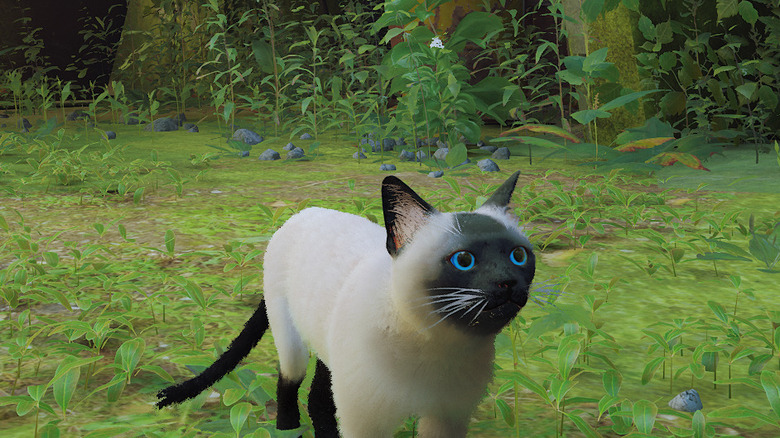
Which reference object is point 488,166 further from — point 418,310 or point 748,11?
point 418,310

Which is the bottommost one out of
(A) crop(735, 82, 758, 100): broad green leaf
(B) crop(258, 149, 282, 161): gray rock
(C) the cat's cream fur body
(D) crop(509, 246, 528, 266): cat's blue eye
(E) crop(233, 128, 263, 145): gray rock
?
(B) crop(258, 149, 282, 161): gray rock

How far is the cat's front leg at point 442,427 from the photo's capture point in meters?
1.19

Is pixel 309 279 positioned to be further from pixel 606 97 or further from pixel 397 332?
pixel 606 97

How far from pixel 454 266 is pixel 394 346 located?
172 millimetres

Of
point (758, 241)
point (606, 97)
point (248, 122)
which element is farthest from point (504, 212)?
point (248, 122)

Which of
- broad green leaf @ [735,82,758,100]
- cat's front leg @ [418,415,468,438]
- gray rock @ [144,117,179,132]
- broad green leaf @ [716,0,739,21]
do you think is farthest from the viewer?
gray rock @ [144,117,179,132]

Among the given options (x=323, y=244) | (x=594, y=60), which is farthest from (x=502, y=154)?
(x=323, y=244)

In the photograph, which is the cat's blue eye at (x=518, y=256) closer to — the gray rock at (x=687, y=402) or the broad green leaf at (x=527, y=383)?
the broad green leaf at (x=527, y=383)

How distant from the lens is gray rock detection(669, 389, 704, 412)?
1.57 metres

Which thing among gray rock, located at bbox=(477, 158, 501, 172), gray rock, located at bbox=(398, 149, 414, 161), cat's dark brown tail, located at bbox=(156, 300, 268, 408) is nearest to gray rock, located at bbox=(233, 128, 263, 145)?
gray rock, located at bbox=(398, 149, 414, 161)

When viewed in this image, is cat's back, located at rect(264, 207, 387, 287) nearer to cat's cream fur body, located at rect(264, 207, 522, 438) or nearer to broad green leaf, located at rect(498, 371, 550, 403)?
cat's cream fur body, located at rect(264, 207, 522, 438)

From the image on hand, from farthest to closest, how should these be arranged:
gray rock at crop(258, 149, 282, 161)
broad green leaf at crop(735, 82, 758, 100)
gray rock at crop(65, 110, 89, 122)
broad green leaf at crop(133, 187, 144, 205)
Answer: gray rock at crop(65, 110, 89, 122), gray rock at crop(258, 149, 282, 161), broad green leaf at crop(735, 82, 758, 100), broad green leaf at crop(133, 187, 144, 205)

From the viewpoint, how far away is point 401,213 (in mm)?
1136

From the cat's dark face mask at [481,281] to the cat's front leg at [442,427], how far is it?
20 centimetres
